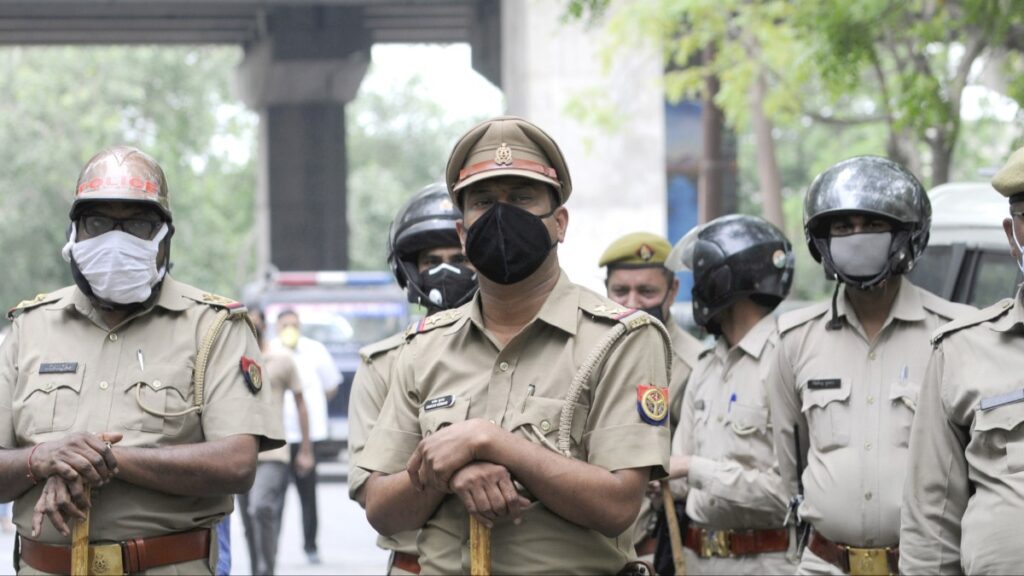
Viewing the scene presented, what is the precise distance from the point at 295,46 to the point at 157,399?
33220mm

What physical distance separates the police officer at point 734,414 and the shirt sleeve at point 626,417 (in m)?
2.21

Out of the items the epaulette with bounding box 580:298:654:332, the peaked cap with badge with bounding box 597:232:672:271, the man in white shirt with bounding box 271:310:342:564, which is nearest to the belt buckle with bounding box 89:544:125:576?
the epaulette with bounding box 580:298:654:332

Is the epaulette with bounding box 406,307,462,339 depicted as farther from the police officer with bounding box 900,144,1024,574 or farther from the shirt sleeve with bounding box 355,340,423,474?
the police officer with bounding box 900,144,1024,574

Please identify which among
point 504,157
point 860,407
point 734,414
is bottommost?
point 734,414

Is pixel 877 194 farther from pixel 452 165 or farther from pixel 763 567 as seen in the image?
pixel 452 165

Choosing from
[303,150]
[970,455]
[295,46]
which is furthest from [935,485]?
[303,150]

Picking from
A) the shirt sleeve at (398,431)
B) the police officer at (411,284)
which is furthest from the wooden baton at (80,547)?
the shirt sleeve at (398,431)

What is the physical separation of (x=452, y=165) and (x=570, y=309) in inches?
19.0

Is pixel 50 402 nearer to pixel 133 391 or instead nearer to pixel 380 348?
pixel 133 391

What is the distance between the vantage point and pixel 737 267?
22.6ft

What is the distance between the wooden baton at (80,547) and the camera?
4.76 metres

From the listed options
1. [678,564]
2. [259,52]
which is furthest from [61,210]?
[678,564]

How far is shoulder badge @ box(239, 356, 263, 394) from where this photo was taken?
5137 mm

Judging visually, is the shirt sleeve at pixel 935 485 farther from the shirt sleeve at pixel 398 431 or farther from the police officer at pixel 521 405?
the shirt sleeve at pixel 398 431
